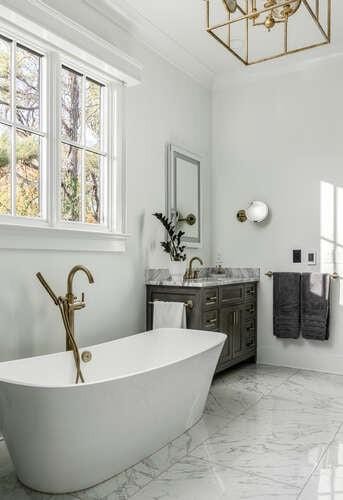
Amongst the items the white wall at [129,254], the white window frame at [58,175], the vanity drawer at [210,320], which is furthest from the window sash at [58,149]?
the vanity drawer at [210,320]

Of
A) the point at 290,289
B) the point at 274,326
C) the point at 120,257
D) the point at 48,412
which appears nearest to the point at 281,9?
the point at 120,257

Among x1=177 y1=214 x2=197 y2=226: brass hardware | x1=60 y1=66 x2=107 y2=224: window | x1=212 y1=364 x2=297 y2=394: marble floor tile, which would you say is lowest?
x1=212 y1=364 x2=297 y2=394: marble floor tile

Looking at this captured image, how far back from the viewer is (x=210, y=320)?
371 cm

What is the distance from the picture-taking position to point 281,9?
239 cm

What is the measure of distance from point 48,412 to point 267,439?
4.51 ft

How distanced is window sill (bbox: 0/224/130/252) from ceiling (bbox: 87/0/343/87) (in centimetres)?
160

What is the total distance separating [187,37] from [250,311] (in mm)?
2503

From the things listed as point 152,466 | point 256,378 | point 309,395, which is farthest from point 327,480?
point 256,378

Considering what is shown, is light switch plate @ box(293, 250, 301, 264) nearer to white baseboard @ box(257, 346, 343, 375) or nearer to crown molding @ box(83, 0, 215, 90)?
white baseboard @ box(257, 346, 343, 375)

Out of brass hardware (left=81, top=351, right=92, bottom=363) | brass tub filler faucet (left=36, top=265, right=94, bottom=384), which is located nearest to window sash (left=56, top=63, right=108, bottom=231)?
brass tub filler faucet (left=36, top=265, right=94, bottom=384)

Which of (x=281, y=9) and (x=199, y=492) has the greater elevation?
(x=281, y=9)

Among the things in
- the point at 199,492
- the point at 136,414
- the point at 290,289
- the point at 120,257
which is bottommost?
the point at 199,492

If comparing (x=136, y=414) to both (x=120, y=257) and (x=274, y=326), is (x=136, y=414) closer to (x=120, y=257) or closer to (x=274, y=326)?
(x=120, y=257)

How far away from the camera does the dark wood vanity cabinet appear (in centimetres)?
362
